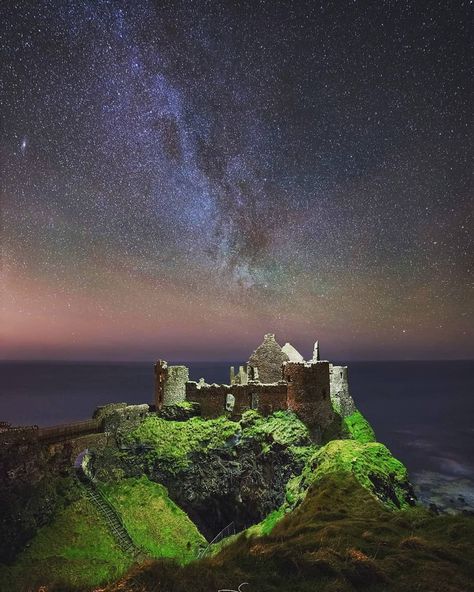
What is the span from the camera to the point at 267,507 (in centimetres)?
3328

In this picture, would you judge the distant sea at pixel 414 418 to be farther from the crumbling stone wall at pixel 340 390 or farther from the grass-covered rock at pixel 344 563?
the grass-covered rock at pixel 344 563

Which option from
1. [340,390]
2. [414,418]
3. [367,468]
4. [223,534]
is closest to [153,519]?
[223,534]

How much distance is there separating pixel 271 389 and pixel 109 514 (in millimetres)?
15697

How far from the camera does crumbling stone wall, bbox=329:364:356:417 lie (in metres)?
38.8

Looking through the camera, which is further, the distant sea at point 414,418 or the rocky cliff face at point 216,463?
the distant sea at point 414,418

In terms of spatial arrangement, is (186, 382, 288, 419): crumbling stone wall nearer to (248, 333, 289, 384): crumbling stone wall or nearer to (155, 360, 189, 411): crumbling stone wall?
(155, 360, 189, 411): crumbling stone wall

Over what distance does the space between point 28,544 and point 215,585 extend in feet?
68.8

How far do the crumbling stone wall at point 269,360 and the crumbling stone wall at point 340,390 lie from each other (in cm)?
524

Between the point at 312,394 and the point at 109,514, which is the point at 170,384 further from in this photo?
the point at 312,394

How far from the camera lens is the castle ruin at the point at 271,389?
34812 millimetres

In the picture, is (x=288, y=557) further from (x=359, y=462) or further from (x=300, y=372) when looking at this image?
(x=300, y=372)

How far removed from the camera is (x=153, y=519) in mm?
31516

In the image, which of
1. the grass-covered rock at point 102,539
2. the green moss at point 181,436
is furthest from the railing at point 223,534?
the green moss at point 181,436

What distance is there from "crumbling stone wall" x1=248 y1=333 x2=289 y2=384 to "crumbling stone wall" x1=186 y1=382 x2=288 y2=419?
5.38 metres
